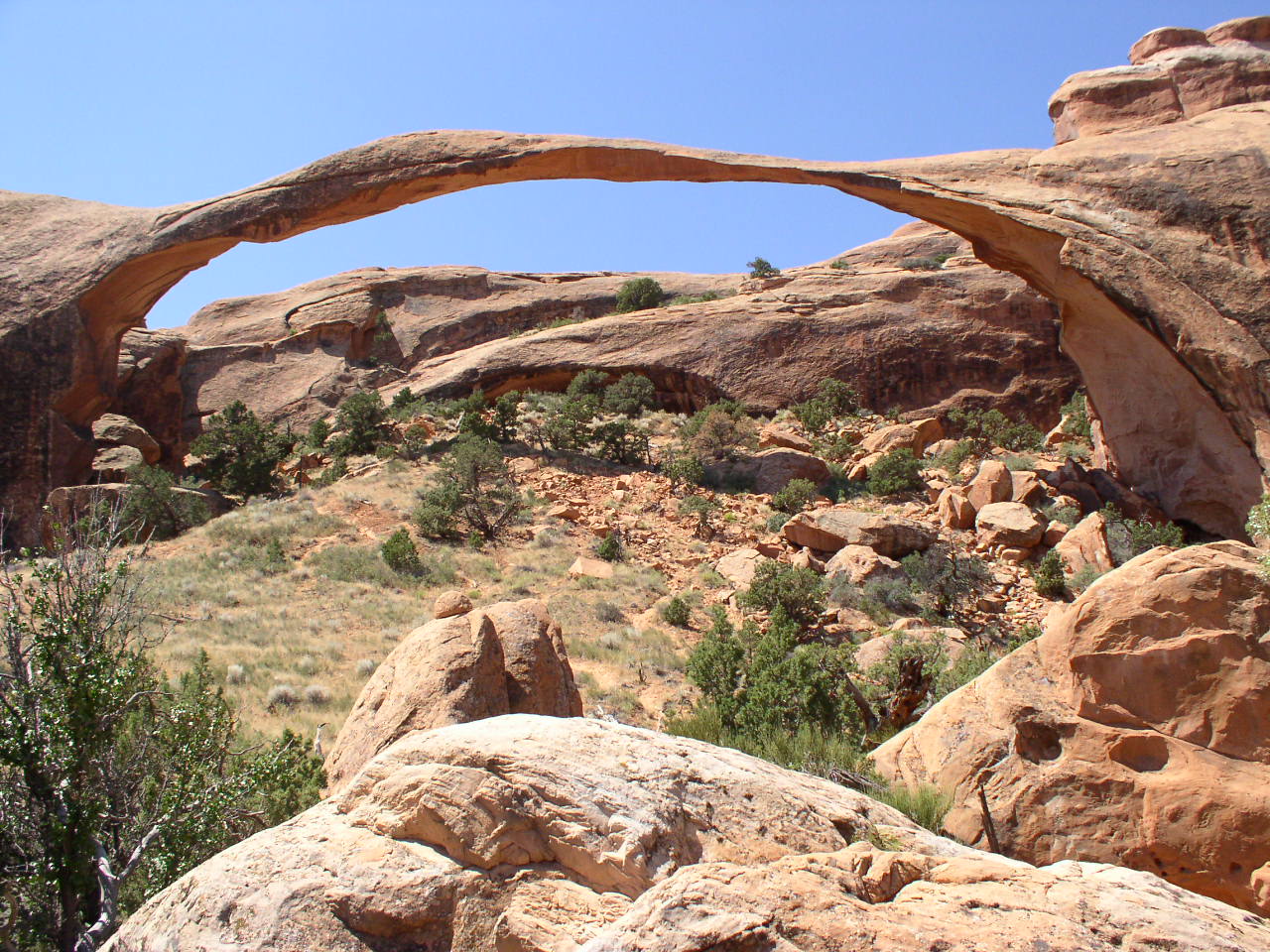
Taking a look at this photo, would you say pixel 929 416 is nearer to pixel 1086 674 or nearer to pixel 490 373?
pixel 490 373

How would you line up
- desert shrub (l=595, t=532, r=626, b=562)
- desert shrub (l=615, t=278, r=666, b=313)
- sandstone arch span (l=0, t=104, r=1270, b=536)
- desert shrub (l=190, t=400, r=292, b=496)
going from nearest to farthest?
sandstone arch span (l=0, t=104, r=1270, b=536) → desert shrub (l=595, t=532, r=626, b=562) → desert shrub (l=190, t=400, r=292, b=496) → desert shrub (l=615, t=278, r=666, b=313)

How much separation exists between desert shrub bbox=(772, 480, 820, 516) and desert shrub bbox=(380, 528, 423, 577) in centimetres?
602

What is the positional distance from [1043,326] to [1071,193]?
31.1ft

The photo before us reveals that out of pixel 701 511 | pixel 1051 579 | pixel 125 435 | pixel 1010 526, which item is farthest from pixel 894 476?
pixel 125 435

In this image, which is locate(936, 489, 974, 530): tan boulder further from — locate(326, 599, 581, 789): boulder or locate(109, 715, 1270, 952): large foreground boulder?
locate(109, 715, 1270, 952): large foreground boulder

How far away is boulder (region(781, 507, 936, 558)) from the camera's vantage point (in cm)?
1302

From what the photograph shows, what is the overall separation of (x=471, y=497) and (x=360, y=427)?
6032 mm

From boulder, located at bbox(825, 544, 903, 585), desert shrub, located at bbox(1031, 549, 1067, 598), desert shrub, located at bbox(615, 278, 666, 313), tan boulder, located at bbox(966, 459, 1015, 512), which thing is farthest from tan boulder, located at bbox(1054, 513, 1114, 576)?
desert shrub, located at bbox(615, 278, 666, 313)

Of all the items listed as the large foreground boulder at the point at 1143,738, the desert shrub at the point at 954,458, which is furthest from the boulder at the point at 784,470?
the large foreground boulder at the point at 1143,738

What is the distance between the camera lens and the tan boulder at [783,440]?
1836cm

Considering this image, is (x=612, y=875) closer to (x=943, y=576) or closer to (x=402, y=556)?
(x=943, y=576)

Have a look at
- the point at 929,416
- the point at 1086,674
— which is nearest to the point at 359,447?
the point at 929,416

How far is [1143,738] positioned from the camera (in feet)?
14.9

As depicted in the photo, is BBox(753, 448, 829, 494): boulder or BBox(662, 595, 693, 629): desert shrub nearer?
BBox(662, 595, 693, 629): desert shrub
